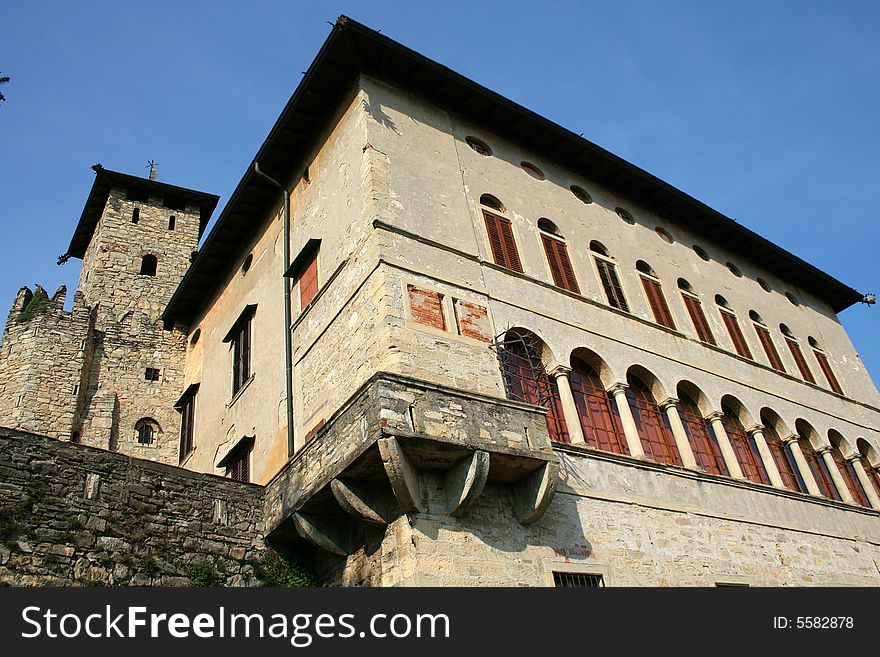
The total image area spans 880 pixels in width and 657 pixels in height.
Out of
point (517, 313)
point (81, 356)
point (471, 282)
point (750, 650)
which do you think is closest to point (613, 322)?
point (517, 313)

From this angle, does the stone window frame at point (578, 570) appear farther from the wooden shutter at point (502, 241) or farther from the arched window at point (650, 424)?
the wooden shutter at point (502, 241)

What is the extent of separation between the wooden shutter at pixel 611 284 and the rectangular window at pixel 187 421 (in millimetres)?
10790

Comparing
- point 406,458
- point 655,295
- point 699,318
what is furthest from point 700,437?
point 406,458

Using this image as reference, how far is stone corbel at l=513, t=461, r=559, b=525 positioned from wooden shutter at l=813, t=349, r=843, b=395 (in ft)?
46.4

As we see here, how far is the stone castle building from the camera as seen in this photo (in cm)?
1077

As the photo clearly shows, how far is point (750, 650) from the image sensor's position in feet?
32.5

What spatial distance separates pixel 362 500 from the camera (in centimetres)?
1044

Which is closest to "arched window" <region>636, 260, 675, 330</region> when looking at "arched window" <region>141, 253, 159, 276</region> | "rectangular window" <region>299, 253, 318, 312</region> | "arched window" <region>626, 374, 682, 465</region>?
"arched window" <region>626, 374, 682, 465</region>

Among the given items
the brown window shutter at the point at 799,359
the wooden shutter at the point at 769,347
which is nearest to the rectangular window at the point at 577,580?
the wooden shutter at the point at 769,347

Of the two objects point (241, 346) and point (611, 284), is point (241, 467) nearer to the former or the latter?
point (241, 346)

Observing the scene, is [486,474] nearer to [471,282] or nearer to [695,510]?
[471,282]

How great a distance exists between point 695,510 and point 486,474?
206 inches

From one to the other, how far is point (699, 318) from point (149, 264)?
17.0m

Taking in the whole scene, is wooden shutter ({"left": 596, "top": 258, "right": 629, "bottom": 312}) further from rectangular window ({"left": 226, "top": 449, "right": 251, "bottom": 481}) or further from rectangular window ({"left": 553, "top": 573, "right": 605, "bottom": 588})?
rectangular window ({"left": 226, "top": 449, "right": 251, "bottom": 481})
